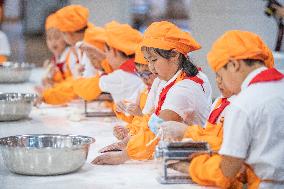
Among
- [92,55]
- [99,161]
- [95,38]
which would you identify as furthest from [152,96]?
[95,38]

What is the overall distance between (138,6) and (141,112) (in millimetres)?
11278

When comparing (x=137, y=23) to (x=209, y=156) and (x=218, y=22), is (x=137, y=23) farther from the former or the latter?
(x=209, y=156)

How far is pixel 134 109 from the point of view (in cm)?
407

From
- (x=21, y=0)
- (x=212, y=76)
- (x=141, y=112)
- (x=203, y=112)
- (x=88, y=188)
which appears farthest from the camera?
(x=21, y=0)

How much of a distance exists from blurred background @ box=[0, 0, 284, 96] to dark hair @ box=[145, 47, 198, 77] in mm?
2120

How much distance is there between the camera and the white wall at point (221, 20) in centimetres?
567

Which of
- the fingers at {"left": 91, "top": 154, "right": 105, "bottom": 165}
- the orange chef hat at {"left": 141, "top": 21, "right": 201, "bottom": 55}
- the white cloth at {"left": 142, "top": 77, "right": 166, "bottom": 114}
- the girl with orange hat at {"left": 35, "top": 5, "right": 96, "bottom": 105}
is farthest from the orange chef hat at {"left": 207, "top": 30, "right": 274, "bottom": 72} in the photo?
the girl with orange hat at {"left": 35, "top": 5, "right": 96, "bottom": 105}

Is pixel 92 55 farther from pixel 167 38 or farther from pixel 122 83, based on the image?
pixel 167 38

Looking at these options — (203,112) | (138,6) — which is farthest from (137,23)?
(203,112)

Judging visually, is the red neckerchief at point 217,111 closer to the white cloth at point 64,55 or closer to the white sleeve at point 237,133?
the white sleeve at point 237,133

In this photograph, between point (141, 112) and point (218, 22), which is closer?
point (141, 112)

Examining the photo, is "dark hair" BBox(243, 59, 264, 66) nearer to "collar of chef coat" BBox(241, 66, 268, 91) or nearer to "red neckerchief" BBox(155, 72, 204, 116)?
"collar of chef coat" BBox(241, 66, 268, 91)

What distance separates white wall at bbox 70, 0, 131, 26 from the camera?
30.0ft

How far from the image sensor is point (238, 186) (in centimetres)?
278
